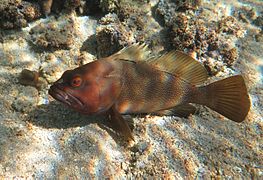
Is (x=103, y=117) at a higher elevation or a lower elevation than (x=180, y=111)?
higher

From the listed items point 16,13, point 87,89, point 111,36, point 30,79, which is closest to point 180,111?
point 87,89

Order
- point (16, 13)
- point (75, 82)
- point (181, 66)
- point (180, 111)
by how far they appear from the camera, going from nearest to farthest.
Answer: point (75, 82), point (181, 66), point (180, 111), point (16, 13)

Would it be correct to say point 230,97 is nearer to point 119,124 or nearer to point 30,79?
point 119,124

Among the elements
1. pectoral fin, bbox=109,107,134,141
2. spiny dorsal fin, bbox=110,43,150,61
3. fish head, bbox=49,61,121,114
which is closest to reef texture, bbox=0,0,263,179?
pectoral fin, bbox=109,107,134,141

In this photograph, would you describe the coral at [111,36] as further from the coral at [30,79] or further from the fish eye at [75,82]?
the fish eye at [75,82]

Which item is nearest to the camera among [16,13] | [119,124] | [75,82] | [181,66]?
[75,82]
